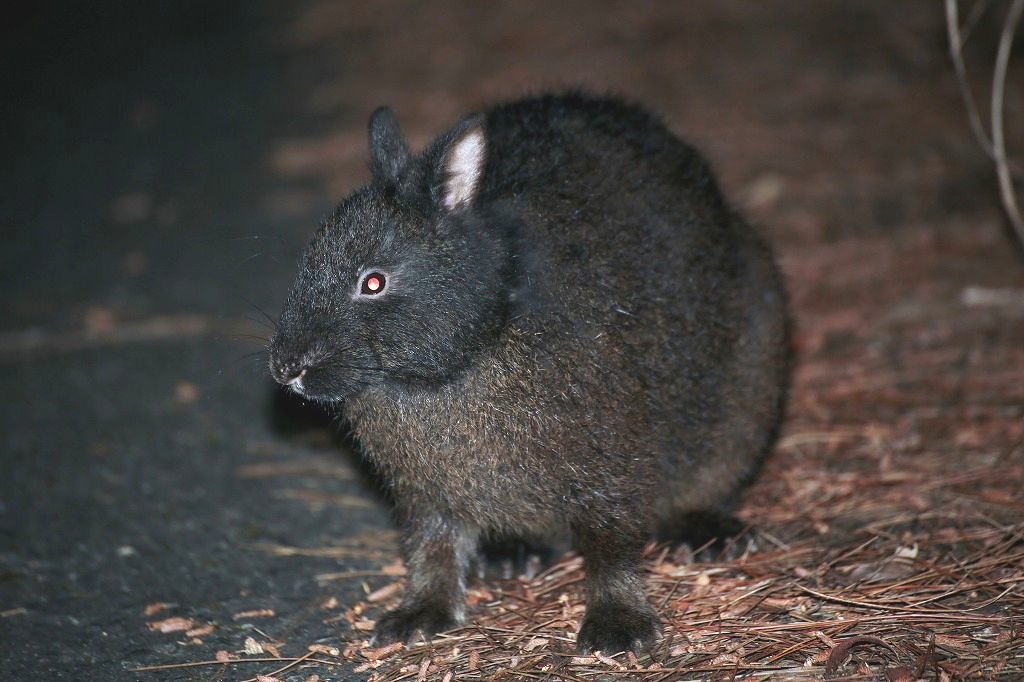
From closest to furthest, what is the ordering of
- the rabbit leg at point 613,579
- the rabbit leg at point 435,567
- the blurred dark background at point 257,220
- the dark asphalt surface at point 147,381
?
the rabbit leg at point 613,579 < the rabbit leg at point 435,567 < the dark asphalt surface at point 147,381 < the blurred dark background at point 257,220

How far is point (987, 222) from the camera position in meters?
8.27

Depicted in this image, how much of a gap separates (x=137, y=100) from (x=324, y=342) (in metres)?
10.2

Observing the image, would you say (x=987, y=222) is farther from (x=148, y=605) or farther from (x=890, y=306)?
(x=148, y=605)

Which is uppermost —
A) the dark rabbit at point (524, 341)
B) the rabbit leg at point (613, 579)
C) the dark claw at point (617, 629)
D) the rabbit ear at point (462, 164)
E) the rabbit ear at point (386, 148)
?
the rabbit ear at point (386, 148)

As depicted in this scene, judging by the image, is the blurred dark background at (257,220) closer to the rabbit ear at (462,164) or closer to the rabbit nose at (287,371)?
the rabbit nose at (287,371)

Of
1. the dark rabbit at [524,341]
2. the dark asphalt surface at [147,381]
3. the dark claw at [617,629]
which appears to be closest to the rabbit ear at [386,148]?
the dark rabbit at [524,341]

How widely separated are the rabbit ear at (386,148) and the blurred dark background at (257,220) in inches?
42.5

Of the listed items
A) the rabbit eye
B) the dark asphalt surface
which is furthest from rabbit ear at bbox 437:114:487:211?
the dark asphalt surface

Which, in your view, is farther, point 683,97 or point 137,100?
point 137,100

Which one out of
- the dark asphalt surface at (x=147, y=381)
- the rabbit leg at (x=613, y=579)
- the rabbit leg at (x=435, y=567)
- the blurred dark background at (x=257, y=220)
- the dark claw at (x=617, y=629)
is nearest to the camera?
the dark claw at (x=617, y=629)

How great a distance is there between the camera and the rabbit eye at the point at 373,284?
4.05 metres

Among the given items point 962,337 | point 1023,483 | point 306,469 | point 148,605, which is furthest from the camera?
point 962,337

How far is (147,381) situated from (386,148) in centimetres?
356

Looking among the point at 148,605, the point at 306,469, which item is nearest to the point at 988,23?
the point at 306,469
